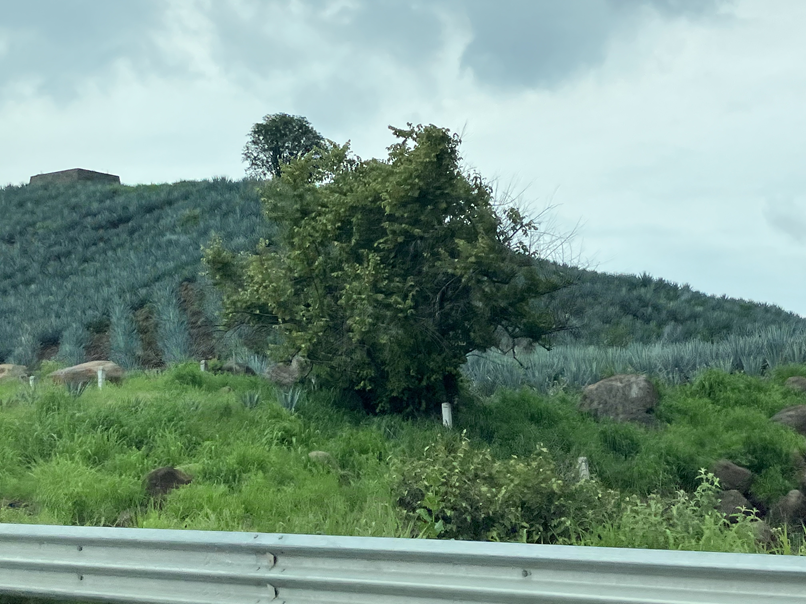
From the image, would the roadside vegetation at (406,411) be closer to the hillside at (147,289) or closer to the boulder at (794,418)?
the boulder at (794,418)

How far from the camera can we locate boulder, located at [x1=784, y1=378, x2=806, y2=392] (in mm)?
15953

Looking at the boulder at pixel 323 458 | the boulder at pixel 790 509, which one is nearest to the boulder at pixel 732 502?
the boulder at pixel 790 509

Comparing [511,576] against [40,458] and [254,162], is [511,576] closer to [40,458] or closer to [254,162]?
[40,458]

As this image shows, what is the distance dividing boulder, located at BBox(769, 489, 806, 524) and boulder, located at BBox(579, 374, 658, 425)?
3136mm

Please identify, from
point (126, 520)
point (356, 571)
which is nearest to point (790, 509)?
point (126, 520)

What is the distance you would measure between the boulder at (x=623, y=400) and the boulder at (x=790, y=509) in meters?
3.14

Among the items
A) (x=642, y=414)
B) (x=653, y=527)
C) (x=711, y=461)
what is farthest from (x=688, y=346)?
(x=653, y=527)

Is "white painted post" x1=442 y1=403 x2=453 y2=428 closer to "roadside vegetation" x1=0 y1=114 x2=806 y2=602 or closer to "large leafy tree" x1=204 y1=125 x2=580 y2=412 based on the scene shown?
"roadside vegetation" x1=0 y1=114 x2=806 y2=602

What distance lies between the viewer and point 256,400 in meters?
11.9

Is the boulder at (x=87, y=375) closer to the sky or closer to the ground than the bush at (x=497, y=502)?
closer to the sky

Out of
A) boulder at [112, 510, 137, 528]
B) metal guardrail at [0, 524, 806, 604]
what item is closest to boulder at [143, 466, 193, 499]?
boulder at [112, 510, 137, 528]

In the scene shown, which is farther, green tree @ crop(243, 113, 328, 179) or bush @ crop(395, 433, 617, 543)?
green tree @ crop(243, 113, 328, 179)

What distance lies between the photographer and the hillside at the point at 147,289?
25.6 meters

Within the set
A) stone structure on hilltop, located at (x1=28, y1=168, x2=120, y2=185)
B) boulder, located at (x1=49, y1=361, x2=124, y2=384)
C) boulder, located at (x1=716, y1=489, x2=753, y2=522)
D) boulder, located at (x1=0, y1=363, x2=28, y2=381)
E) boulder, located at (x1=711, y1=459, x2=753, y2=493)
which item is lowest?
boulder, located at (x1=716, y1=489, x2=753, y2=522)
